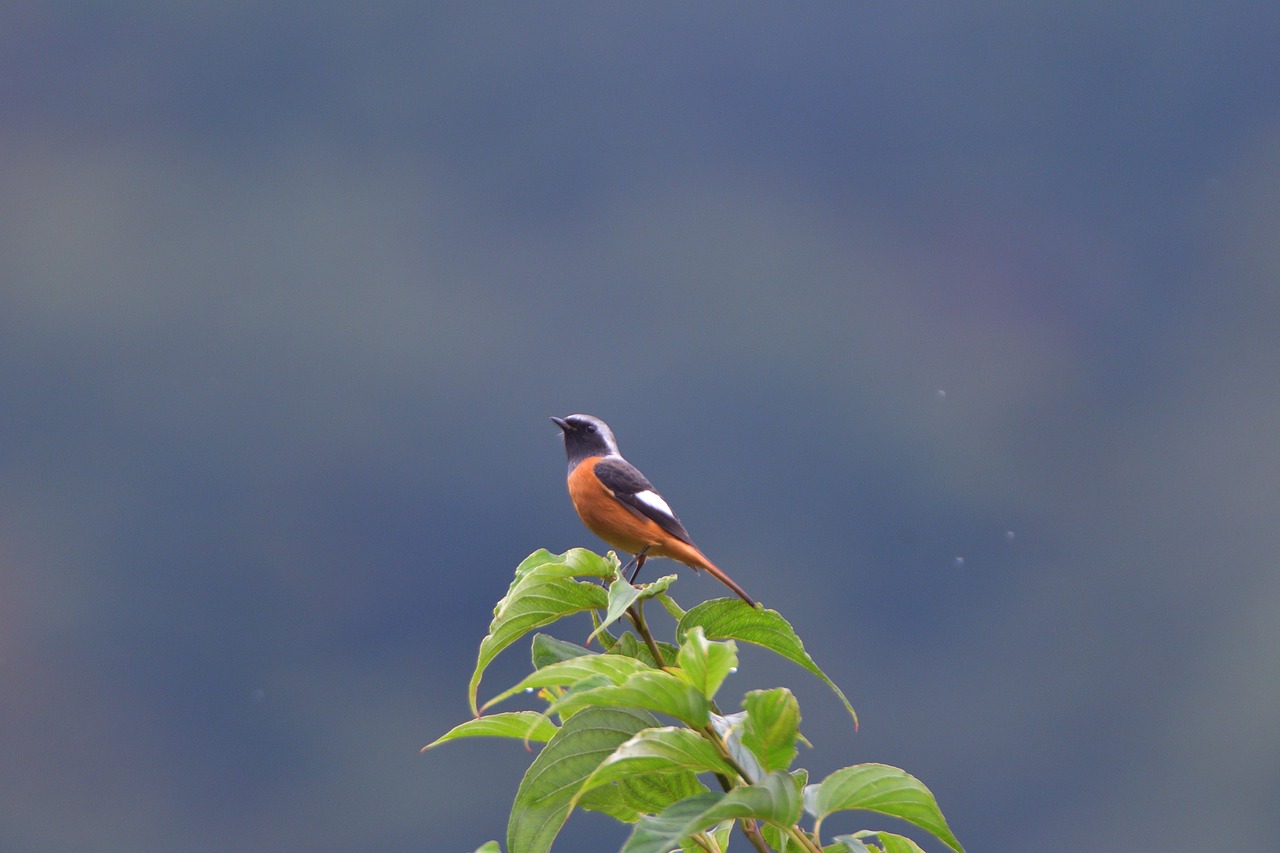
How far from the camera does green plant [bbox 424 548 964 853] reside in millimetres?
799

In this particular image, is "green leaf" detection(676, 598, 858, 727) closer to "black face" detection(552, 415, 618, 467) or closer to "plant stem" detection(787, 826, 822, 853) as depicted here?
"plant stem" detection(787, 826, 822, 853)

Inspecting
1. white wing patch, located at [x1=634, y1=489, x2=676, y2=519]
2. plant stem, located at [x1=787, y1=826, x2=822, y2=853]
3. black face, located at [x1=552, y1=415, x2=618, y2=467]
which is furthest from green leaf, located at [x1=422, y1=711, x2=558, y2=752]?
black face, located at [x1=552, y1=415, x2=618, y2=467]

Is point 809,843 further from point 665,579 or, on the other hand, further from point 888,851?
point 665,579

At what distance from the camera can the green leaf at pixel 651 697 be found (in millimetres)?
787

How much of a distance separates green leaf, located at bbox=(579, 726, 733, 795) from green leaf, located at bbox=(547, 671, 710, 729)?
15mm

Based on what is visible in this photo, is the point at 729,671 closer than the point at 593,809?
Yes

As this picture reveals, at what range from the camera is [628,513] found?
2.11 metres

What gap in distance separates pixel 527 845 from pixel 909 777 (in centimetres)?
32

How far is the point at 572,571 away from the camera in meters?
1.01

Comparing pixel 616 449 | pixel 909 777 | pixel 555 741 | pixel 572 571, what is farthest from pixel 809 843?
pixel 616 449

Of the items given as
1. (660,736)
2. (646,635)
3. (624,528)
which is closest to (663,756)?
(660,736)

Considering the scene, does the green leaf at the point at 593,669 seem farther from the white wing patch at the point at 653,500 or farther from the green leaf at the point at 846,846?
the white wing patch at the point at 653,500

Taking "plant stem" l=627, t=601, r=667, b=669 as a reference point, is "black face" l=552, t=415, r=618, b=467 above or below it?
above

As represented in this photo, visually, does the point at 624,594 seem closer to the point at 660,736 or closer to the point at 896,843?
the point at 660,736
